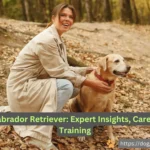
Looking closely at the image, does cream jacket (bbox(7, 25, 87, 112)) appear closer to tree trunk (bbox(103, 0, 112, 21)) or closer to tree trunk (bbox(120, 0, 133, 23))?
tree trunk (bbox(120, 0, 133, 23))

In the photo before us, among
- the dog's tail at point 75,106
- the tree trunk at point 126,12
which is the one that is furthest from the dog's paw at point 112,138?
the tree trunk at point 126,12

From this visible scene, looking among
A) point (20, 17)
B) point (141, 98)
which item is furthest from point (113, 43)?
point (20, 17)

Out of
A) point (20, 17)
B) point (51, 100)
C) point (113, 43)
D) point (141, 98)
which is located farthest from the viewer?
point (20, 17)

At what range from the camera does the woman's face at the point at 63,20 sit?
228 cm

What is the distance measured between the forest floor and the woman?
170 mm

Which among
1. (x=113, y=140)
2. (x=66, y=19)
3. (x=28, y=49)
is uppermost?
(x=66, y=19)

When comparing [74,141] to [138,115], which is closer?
[138,115]

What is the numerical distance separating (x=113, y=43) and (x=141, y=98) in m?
2.86

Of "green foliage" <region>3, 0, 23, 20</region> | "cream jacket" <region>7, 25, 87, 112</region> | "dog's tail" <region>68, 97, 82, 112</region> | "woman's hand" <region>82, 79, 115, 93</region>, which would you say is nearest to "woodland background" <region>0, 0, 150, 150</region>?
"dog's tail" <region>68, 97, 82, 112</region>

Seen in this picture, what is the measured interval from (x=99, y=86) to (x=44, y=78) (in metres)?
0.43

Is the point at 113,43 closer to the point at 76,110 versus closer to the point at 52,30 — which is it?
the point at 76,110

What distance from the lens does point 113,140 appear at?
254cm

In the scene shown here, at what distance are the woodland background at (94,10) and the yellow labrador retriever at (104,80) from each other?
6.66m

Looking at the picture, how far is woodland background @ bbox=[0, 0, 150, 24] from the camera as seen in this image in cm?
943
